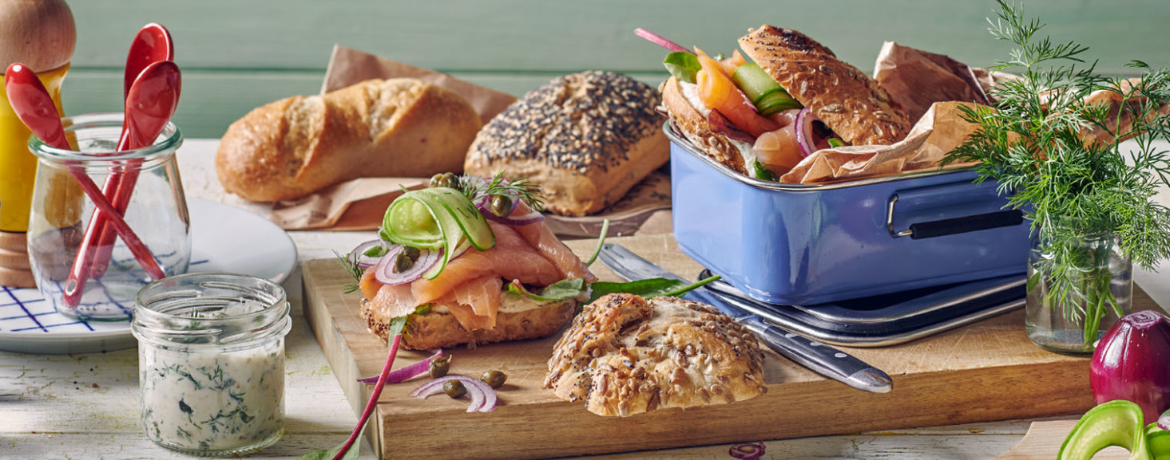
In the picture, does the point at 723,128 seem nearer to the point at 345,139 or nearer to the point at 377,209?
the point at 377,209

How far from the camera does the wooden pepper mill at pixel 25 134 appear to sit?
1.54m

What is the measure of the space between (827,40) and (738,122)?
2.42 metres

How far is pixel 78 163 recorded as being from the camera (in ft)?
4.97

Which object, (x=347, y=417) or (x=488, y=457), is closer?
(x=488, y=457)

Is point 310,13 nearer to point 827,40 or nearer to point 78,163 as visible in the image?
point 827,40

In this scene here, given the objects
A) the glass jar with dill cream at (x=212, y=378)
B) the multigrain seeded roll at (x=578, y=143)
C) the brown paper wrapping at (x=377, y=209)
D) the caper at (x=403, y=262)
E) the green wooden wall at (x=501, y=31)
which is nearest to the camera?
the glass jar with dill cream at (x=212, y=378)

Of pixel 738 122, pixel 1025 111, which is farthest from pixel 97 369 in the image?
pixel 1025 111

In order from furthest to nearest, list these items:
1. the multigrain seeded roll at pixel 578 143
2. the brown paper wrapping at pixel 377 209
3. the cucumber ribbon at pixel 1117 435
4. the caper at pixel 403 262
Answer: the multigrain seeded roll at pixel 578 143 → the brown paper wrapping at pixel 377 209 → the caper at pixel 403 262 → the cucumber ribbon at pixel 1117 435

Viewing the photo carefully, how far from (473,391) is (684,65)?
613 millimetres

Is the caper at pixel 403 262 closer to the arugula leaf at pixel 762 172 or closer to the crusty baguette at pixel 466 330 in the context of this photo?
the crusty baguette at pixel 466 330

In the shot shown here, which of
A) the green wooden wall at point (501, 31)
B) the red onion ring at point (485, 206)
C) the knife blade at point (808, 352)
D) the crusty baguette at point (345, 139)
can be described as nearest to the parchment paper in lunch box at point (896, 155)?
the knife blade at point (808, 352)

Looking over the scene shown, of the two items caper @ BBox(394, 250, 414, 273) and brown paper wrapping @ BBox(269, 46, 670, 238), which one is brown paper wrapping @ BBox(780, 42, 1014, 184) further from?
brown paper wrapping @ BBox(269, 46, 670, 238)

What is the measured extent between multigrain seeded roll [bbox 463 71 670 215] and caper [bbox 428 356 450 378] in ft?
3.40

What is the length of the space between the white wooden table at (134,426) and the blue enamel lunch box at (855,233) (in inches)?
9.6
